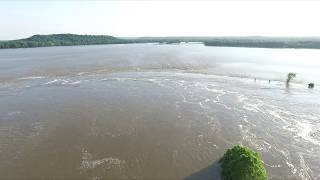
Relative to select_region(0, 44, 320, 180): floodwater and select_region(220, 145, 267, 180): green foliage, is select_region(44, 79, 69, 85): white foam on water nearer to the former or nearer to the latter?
select_region(0, 44, 320, 180): floodwater

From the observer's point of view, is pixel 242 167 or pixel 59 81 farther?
pixel 59 81

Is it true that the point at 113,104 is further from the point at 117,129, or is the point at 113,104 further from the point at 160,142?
the point at 160,142

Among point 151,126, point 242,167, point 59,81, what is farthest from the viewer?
point 59,81

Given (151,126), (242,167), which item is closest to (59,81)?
(151,126)

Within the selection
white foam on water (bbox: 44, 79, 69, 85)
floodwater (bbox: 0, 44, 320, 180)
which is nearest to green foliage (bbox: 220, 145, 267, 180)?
floodwater (bbox: 0, 44, 320, 180)

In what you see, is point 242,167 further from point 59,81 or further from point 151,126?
point 59,81

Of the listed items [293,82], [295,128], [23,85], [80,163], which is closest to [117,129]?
[80,163]

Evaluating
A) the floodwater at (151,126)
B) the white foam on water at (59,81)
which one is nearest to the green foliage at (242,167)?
the floodwater at (151,126)
